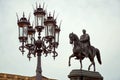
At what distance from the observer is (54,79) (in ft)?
116

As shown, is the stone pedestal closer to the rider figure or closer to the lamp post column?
the rider figure

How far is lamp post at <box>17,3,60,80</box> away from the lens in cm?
2120

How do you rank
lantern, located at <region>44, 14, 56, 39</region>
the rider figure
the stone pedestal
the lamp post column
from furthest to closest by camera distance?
the rider figure
the stone pedestal
lantern, located at <region>44, 14, 56, 39</region>
the lamp post column

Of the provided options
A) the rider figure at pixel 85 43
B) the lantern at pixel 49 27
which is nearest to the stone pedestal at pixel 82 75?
the rider figure at pixel 85 43

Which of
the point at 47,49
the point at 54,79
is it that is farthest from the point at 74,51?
the point at 54,79

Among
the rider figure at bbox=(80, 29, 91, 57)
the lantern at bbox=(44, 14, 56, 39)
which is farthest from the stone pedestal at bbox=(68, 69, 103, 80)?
the lantern at bbox=(44, 14, 56, 39)

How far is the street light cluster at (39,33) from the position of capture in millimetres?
21250

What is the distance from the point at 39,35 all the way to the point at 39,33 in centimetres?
11

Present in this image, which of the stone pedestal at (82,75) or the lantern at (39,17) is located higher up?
the lantern at (39,17)

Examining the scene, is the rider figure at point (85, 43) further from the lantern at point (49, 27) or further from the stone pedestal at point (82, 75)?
the lantern at point (49, 27)

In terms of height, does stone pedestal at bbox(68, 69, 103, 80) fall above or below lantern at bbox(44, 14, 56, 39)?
below

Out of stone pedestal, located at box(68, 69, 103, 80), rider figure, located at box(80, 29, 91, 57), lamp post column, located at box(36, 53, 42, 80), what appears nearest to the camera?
lamp post column, located at box(36, 53, 42, 80)

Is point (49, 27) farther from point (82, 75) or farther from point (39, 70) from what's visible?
point (82, 75)

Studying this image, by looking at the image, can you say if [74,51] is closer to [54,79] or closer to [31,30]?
[31,30]
